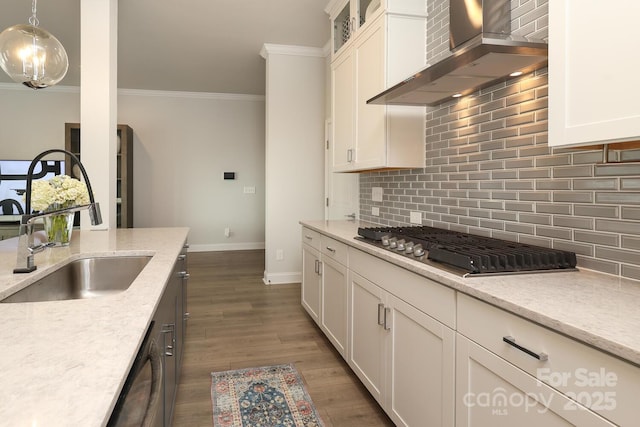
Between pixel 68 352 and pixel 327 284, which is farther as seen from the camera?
pixel 327 284

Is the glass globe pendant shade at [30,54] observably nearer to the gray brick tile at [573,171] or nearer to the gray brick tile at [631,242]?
the gray brick tile at [573,171]

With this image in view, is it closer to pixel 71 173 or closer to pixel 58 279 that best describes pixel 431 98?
pixel 58 279

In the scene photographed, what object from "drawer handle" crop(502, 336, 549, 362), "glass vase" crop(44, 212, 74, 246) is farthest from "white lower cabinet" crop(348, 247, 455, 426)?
"glass vase" crop(44, 212, 74, 246)

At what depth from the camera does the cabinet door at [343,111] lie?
3.15 metres

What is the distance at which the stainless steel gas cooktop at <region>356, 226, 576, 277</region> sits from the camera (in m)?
1.41

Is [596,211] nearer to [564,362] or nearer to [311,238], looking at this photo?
[564,362]

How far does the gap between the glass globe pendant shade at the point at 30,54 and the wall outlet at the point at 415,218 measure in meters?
2.38

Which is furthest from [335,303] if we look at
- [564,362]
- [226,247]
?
[226,247]

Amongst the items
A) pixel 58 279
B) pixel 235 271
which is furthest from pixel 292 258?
pixel 58 279

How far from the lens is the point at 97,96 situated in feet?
10.7

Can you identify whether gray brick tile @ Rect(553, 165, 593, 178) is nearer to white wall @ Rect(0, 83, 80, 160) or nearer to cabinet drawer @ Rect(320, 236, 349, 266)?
cabinet drawer @ Rect(320, 236, 349, 266)

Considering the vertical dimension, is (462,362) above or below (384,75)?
below

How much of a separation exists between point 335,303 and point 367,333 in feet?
1.92

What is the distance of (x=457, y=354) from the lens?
1.37 m
